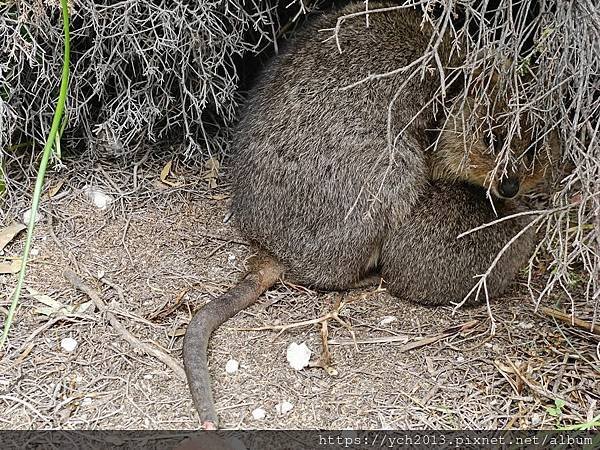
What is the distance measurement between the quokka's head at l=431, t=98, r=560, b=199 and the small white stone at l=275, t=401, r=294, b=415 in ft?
3.42

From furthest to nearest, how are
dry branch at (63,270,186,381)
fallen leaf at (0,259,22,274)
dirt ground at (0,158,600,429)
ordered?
fallen leaf at (0,259,22,274) → dry branch at (63,270,186,381) → dirt ground at (0,158,600,429)

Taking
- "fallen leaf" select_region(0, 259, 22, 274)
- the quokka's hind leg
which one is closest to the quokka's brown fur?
the quokka's hind leg

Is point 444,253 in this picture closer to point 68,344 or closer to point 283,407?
Result: point 283,407

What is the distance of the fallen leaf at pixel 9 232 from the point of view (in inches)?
125

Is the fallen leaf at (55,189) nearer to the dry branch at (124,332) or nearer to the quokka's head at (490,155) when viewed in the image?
the dry branch at (124,332)

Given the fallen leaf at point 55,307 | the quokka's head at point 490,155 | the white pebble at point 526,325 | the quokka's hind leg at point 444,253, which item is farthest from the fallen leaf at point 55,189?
the white pebble at point 526,325

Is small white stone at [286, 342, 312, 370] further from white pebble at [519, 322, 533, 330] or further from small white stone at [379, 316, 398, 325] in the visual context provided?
white pebble at [519, 322, 533, 330]

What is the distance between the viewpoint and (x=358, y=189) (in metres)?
2.96

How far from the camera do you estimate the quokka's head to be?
2891 millimetres

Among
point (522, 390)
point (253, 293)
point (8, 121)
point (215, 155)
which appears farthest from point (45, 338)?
point (522, 390)

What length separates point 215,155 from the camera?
366 centimetres

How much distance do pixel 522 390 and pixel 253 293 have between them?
1025 millimetres

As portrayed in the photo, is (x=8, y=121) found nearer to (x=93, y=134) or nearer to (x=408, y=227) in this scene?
(x=93, y=134)

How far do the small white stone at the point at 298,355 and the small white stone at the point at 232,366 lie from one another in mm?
181
